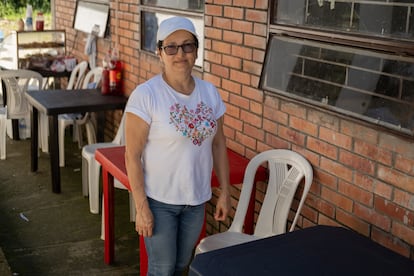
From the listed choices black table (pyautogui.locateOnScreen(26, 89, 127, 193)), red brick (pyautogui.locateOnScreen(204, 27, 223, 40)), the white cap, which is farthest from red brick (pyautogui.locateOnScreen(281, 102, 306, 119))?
black table (pyautogui.locateOnScreen(26, 89, 127, 193))

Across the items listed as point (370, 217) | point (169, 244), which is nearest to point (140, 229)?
point (169, 244)

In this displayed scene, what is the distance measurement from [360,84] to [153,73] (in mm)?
2810

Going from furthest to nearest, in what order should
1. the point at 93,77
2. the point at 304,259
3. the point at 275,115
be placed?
the point at 93,77 → the point at 275,115 → the point at 304,259

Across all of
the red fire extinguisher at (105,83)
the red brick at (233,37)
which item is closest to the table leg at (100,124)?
the red fire extinguisher at (105,83)

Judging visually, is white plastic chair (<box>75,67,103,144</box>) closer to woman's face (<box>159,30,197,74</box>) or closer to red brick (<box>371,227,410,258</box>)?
woman's face (<box>159,30,197,74</box>)

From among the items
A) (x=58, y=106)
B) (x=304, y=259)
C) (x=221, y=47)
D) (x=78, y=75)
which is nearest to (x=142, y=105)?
(x=304, y=259)

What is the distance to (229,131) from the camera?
4266 millimetres


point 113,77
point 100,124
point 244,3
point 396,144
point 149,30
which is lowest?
point 100,124

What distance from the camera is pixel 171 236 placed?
285cm

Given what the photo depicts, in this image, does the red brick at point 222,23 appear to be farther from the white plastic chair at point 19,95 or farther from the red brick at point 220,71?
the white plastic chair at point 19,95

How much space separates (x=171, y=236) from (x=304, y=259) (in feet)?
2.45

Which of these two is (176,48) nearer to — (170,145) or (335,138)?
(170,145)

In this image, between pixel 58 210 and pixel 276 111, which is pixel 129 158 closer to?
pixel 276 111

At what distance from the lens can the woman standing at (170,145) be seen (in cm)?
270
